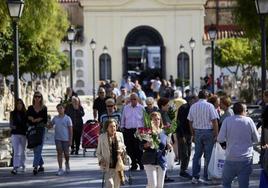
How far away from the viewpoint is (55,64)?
4638cm

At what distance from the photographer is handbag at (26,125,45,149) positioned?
54.9 ft

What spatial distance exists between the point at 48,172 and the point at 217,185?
4200 millimetres

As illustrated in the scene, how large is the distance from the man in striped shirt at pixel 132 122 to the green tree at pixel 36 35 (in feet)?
18.5

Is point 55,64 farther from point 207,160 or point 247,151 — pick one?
point 247,151

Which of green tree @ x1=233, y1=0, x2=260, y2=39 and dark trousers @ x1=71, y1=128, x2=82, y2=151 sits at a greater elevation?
green tree @ x1=233, y1=0, x2=260, y2=39

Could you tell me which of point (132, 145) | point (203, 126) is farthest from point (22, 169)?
point (203, 126)

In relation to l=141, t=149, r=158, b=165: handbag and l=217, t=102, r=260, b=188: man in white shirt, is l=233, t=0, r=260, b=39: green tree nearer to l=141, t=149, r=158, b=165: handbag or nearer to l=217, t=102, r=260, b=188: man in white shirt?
l=141, t=149, r=158, b=165: handbag

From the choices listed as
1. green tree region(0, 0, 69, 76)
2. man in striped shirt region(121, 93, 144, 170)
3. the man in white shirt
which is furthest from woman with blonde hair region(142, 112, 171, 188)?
green tree region(0, 0, 69, 76)

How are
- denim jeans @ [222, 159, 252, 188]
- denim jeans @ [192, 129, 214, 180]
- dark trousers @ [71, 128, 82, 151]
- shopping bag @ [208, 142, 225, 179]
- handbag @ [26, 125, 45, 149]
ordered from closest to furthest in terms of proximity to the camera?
denim jeans @ [222, 159, 252, 188] < shopping bag @ [208, 142, 225, 179] < denim jeans @ [192, 129, 214, 180] < handbag @ [26, 125, 45, 149] < dark trousers @ [71, 128, 82, 151]

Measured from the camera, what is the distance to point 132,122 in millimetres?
16438

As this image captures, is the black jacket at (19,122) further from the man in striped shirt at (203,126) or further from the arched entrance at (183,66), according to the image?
the arched entrance at (183,66)

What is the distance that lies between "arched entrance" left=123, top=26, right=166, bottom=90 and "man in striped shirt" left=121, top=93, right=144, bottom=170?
43.5 m

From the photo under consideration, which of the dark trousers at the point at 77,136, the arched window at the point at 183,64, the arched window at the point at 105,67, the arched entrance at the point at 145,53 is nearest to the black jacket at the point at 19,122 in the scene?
the dark trousers at the point at 77,136

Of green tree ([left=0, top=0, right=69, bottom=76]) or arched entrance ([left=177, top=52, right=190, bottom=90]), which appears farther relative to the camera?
arched entrance ([left=177, top=52, right=190, bottom=90])
